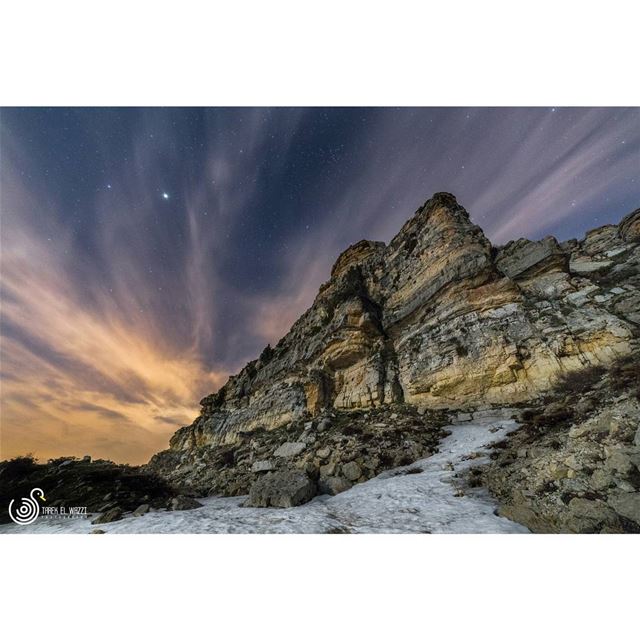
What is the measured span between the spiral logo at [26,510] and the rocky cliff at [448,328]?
574 centimetres

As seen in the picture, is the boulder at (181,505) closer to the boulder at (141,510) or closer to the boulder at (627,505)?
the boulder at (141,510)

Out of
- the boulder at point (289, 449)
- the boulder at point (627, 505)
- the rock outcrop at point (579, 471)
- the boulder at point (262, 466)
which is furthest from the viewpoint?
the boulder at point (289, 449)

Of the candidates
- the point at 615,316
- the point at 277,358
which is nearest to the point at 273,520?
Result: the point at 615,316

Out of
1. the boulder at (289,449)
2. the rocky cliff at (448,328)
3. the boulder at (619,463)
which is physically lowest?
the boulder at (619,463)

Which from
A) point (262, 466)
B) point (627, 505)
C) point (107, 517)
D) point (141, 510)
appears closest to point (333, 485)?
point (262, 466)

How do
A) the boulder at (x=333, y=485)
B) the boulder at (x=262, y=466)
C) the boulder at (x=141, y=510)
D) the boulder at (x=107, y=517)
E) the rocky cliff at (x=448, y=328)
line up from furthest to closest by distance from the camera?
the rocky cliff at (x=448, y=328) → the boulder at (x=262, y=466) → the boulder at (x=333, y=485) → the boulder at (x=141, y=510) → the boulder at (x=107, y=517)

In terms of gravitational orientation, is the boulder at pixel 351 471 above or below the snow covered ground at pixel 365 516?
above

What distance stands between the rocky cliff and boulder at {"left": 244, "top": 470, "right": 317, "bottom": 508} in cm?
468

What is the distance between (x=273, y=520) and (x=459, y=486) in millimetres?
4470

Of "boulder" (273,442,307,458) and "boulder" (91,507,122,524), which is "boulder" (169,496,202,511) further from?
"boulder" (273,442,307,458)

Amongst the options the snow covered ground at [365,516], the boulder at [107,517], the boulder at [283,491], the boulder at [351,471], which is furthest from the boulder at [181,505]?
the boulder at [351,471]

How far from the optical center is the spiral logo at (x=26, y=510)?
18.9 ft

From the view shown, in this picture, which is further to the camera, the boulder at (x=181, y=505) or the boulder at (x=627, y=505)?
the boulder at (x=181, y=505)

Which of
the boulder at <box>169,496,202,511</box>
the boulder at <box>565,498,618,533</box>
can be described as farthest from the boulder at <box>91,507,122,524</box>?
the boulder at <box>565,498,618,533</box>
